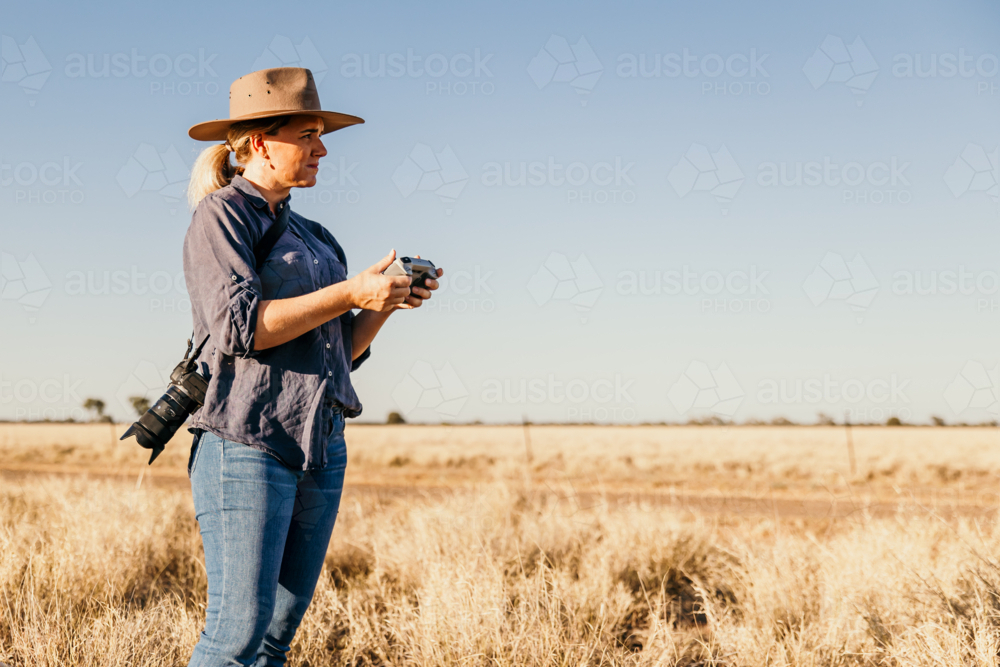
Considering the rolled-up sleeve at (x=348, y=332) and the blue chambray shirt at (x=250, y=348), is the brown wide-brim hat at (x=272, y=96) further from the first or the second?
the rolled-up sleeve at (x=348, y=332)

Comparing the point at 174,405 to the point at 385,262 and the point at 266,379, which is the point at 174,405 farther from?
the point at 385,262

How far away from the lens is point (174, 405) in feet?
6.28

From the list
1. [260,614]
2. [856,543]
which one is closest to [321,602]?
[260,614]

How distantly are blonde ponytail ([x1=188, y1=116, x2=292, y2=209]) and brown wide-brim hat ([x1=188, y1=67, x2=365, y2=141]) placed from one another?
0.12 ft

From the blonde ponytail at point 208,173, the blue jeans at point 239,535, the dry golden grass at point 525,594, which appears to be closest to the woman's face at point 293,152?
the blonde ponytail at point 208,173

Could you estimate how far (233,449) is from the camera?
1.78 m

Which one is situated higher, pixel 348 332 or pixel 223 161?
pixel 223 161

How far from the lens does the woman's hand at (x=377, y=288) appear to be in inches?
67.9

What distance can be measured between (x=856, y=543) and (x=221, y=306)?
438cm

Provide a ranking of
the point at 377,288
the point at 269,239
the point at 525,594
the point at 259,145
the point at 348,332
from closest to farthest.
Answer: the point at 377,288
the point at 269,239
the point at 259,145
the point at 348,332
the point at 525,594

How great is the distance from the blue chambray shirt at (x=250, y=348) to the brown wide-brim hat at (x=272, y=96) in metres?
0.21

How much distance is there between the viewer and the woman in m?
1.75

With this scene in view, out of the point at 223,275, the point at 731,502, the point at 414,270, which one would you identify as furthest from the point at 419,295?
the point at 731,502

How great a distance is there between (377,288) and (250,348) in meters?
0.32
